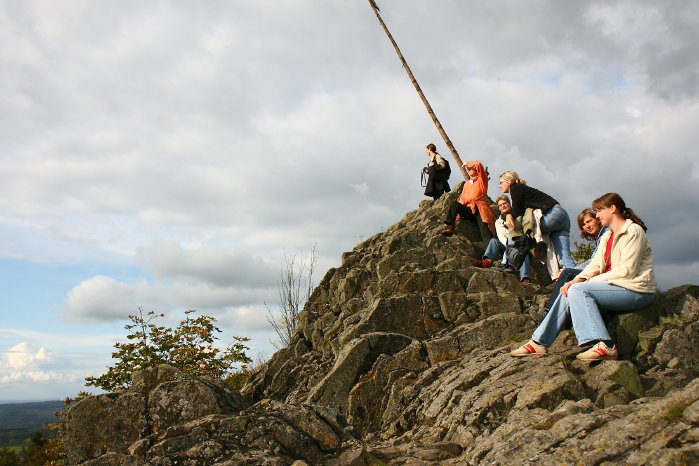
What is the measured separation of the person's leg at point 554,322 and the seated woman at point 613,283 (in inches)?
11.1

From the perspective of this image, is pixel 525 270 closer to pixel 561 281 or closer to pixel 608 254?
pixel 561 281

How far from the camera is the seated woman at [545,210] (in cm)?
1584

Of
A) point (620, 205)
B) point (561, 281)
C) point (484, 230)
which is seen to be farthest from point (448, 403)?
point (484, 230)

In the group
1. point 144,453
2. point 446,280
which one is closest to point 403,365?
point 446,280

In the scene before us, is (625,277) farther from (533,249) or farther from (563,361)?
(533,249)

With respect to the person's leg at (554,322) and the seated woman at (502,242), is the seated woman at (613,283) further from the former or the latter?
the seated woman at (502,242)

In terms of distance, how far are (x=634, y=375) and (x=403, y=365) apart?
544cm

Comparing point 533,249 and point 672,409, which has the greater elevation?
point 533,249

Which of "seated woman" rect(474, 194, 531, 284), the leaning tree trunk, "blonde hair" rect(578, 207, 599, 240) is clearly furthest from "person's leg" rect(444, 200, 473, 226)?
"blonde hair" rect(578, 207, 599, 240)

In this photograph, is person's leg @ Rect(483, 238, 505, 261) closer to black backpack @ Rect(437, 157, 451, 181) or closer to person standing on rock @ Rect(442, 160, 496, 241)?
person standing on rock @ Rect(442, 160, 496, 241)

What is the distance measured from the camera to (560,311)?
31.8 ft

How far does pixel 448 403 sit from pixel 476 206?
11872 millimetres

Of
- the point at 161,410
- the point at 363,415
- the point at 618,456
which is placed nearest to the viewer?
the point at 618,456

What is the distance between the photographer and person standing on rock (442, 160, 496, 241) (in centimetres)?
1998
